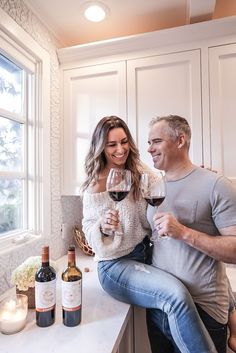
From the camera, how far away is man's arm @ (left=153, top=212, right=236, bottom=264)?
90 cm

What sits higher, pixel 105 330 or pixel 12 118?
pixel 12 118

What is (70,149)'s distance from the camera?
5.69ft

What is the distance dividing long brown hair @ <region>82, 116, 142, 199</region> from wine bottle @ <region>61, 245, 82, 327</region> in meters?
0.44

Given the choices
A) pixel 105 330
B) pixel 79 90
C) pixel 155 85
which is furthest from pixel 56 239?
pixel 155 85

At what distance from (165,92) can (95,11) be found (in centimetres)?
65

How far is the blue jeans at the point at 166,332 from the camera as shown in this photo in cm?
97

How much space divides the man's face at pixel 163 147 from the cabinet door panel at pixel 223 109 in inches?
18.3

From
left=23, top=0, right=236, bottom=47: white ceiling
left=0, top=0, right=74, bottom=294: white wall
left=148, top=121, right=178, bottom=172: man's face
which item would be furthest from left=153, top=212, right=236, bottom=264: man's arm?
left=23, top=0, right=236, bottom=47: white ceiling

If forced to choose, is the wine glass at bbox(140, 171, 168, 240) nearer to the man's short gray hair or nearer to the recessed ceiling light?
the man's short gray hair

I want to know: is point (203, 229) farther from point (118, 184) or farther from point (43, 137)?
point (43, 137)

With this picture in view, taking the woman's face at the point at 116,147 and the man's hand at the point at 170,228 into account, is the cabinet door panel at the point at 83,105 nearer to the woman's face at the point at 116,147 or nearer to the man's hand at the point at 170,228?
the woman's face at the point at 116,147

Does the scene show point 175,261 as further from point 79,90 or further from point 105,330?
point 79,90

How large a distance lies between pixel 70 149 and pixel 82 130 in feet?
0.53

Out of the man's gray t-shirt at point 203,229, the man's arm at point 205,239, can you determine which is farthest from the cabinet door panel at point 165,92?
the man's arm at point 205,239
